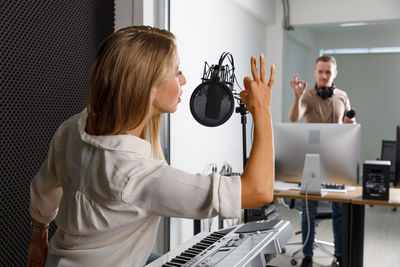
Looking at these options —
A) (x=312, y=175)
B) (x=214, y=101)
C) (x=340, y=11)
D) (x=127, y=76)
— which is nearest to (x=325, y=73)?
(x=340, y=11)

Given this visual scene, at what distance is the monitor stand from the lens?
3.01 meters

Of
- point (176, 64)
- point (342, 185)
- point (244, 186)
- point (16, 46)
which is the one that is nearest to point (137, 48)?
point (176, 64)

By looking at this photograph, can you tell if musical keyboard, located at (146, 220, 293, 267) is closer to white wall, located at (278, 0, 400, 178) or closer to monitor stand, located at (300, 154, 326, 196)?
monitor stand, located at (300, 154, 326, 196)

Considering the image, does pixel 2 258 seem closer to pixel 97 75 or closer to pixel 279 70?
pixel 97 75

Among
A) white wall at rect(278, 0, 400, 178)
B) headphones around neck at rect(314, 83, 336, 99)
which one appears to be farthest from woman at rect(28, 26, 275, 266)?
white wall at rect(278, 0, 400, 178)

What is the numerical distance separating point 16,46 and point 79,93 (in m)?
0.55

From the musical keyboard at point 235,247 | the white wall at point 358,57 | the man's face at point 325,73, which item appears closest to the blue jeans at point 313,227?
the man's face at point 325,73

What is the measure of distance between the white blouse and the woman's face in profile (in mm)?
109

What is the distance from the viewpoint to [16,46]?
212 centimetres

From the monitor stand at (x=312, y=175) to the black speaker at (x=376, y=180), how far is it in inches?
11.8

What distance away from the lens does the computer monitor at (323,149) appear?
302 cm

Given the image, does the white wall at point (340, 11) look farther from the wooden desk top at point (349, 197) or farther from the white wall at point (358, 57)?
the wooden desk top at point (349, 197)

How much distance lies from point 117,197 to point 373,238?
164 inches

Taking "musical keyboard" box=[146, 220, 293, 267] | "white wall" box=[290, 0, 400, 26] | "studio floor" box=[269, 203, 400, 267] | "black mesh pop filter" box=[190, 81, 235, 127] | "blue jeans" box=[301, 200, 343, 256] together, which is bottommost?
"studio floor" box=[269, 203, 400, 267]
